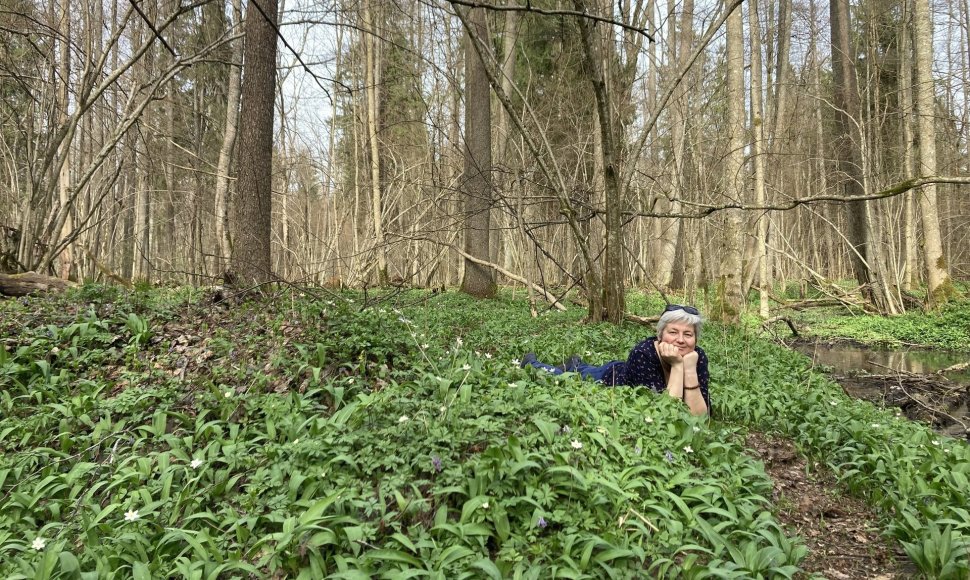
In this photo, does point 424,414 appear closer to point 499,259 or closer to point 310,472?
point 310,472

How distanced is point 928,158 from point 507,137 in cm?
881

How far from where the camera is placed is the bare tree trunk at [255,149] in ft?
22.0

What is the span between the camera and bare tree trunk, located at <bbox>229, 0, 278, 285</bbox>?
670cm

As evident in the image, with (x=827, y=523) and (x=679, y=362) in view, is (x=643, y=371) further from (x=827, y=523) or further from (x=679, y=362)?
(x=827, y=523)

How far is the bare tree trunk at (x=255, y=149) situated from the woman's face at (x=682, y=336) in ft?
17.1

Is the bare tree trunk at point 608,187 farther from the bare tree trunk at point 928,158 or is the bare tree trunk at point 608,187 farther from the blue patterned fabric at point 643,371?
→ the bare tree trunk at point 928,158

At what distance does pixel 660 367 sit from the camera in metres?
3.89

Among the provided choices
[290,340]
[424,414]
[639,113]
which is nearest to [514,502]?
[424,414]

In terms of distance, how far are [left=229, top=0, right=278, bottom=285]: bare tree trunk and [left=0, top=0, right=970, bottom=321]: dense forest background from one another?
0.03 meters

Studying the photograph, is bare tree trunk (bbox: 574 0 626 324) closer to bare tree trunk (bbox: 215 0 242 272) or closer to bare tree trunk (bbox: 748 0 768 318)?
bare tree trunk (bbox: 748 0 768 318)

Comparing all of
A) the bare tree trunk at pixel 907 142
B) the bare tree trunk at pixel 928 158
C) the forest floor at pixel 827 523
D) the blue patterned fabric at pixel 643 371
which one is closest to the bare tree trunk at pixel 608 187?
the blue patterned fabric at pixel 643 371

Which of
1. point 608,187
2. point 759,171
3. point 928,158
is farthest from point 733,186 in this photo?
point 928,158

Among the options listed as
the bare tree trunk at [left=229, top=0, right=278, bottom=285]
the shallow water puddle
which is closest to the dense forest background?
the bare tree trunk at [left=229, top=0, right=278, bottom=285]

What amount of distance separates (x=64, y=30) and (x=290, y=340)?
819 centimetres
